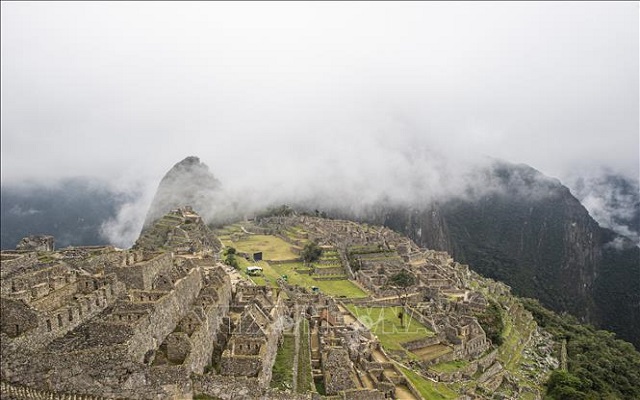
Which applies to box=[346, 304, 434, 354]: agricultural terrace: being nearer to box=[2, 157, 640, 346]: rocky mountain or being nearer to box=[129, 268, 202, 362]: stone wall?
box=[129, 268, 202, 362]: stone wall

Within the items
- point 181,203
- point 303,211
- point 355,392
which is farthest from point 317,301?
point 303,211

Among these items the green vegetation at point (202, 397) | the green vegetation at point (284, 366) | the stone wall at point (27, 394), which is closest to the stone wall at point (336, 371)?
the green vegetation at point (284, 366)

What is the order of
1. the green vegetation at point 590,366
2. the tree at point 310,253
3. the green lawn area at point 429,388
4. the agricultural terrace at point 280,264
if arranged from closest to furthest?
the green lawn area at point 429,388, the green vegetation at point 590,366, the agricultural terrace at point 280,264, the tree at point 310,253

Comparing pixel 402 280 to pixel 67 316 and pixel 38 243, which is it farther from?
pixel 67 316

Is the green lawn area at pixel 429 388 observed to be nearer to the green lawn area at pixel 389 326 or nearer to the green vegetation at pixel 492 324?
the green lawn area at pixel 389 326

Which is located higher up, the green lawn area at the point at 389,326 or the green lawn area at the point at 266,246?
the green lawn area at the point at 266,246

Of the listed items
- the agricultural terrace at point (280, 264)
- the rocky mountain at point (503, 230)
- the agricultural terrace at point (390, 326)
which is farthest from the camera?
the rocky mountain at point (503, 230)

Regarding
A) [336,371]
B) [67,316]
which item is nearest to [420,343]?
[336,371]

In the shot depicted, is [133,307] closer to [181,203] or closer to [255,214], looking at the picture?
[181,203]
